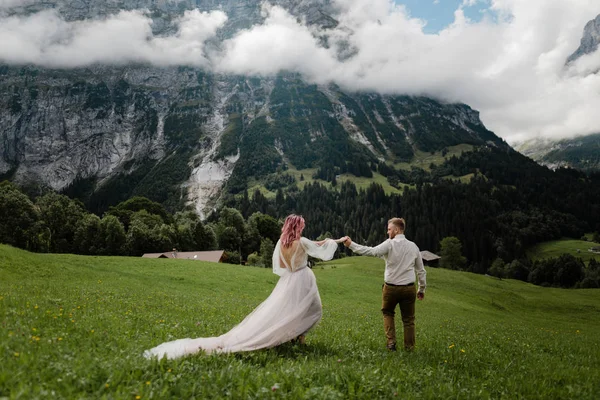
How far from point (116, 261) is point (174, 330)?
1493 inches

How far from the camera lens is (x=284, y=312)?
10969 millimetres

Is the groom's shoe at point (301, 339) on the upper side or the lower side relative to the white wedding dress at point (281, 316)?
lower

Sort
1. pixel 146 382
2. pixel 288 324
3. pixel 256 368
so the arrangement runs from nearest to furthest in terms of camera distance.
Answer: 1. pixel 146 382
2. pixel 256 368
3. pixel 288 324

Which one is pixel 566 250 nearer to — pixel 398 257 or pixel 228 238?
pixel 228 238

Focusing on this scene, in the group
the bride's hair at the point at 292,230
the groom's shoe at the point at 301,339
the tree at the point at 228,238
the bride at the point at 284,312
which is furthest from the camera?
the tree at the point at 228,238

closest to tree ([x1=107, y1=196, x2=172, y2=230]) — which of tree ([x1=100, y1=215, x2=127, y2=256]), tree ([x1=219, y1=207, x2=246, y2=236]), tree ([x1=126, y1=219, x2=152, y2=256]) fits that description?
tree ([x1=219, y1=207, x2=246, y2=236])

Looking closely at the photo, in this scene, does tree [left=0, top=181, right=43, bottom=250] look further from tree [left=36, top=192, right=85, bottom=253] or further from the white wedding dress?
the white wedding dress

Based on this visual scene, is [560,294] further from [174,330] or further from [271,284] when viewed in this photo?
[174,330]

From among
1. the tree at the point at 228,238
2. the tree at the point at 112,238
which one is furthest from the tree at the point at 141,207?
the tree at the point at 112,238

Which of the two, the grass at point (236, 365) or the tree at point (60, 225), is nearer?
the grass at point (236, 365)

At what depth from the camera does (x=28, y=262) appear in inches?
1231

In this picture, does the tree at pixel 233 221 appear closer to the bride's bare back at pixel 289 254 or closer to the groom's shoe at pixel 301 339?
the bride's bare back at pixel 289 254

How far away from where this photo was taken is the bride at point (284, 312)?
9461 millimetres

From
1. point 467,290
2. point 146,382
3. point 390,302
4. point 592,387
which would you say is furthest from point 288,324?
point 467,290
